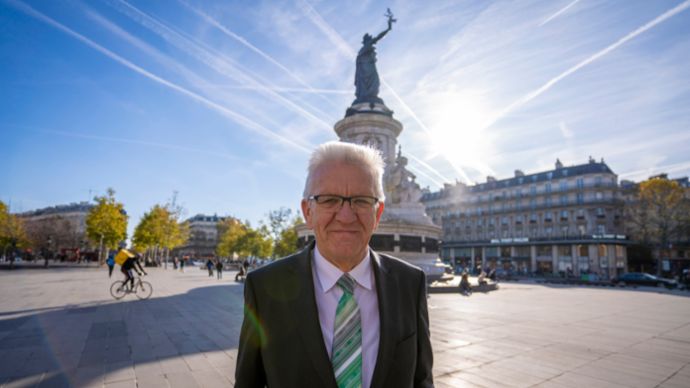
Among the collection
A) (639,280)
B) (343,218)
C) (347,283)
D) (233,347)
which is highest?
(343,218)

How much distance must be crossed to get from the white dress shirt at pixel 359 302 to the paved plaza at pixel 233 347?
3.63 meters

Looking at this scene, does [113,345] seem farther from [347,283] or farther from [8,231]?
[8,231]

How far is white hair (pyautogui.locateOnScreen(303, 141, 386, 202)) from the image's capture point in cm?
206

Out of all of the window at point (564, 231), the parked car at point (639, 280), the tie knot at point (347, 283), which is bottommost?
the parked car at point (639, 280)

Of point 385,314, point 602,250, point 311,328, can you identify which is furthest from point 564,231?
point 311,328

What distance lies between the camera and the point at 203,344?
702cm

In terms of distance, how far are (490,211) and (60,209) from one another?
5628 inches

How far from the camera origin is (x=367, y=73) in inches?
1137

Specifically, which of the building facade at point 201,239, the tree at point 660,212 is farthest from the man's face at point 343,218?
the building facade at point 201,239

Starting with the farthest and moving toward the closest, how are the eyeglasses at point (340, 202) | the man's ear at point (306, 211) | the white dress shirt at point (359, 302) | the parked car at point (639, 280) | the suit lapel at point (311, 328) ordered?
the parked car at point (639, 280) → the man's ear at point (306, 211) → the eyeglasses at point (340, 202) → the white dress shirt at point (359, 302) → the suit lapel at point (311, 328)

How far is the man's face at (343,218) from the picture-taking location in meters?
2.00

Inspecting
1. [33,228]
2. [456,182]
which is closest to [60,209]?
[33,228]

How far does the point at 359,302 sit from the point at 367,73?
94.8 feet

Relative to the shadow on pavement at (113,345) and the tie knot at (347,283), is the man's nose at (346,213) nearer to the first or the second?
the tie knot at (347,283)
